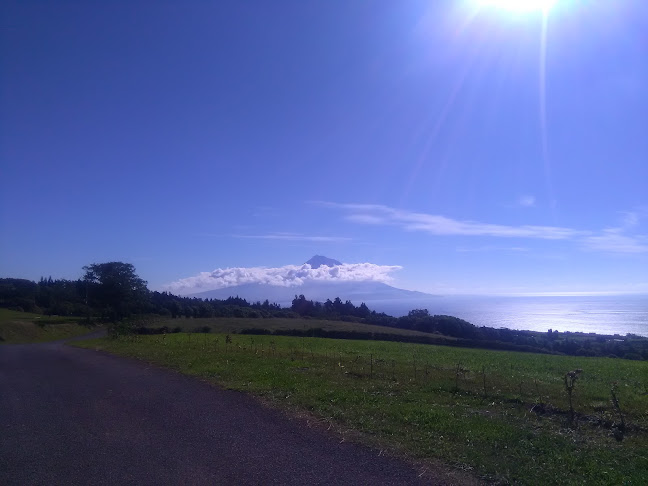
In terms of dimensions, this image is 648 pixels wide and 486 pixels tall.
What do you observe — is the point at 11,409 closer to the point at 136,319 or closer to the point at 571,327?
the point at 136,319

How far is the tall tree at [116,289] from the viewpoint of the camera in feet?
212

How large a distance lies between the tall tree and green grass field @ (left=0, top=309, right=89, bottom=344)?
728cm

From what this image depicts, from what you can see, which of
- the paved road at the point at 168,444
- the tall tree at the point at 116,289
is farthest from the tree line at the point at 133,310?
the paved road at the point at 168,444

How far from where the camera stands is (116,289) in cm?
6644

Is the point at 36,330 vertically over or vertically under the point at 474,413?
under

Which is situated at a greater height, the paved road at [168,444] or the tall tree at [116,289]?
the tall tree at [116,289]

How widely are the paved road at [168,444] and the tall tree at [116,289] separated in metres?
56.7

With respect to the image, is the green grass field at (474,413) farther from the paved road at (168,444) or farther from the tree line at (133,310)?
the tree line at (133,310)

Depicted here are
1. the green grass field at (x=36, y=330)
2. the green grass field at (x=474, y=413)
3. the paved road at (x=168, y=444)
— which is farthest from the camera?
the green grass field at (x=36, y=330)

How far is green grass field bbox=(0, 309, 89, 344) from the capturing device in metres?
47.0

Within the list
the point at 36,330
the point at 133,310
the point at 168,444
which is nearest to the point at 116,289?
the point at 133,310

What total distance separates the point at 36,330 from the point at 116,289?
1624 centimetres

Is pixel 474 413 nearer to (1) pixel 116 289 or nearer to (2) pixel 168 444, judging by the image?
(2) pixel 168 444

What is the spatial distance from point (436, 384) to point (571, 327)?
185 ft
